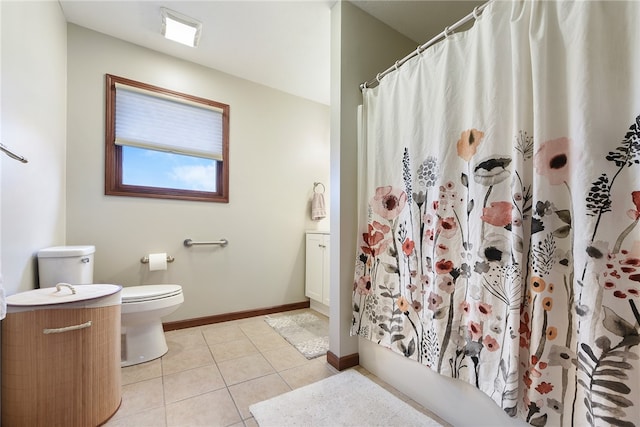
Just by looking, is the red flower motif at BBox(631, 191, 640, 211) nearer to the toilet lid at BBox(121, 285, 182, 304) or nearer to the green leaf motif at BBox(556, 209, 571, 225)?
the green leaf motif at BBox(556, 209, 571, 225)

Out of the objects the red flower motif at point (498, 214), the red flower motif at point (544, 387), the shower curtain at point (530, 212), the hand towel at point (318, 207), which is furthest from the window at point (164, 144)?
the red flower motif at point (544, 387)

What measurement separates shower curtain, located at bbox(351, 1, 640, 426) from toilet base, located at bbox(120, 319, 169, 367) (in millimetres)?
1619

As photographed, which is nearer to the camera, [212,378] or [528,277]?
[528,277]

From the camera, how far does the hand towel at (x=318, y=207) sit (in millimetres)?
2990

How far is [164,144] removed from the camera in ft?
7.50

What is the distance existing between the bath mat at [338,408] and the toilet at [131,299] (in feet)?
3.07

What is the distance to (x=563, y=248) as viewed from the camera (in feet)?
2.90

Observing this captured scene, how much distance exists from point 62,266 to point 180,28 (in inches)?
70.1

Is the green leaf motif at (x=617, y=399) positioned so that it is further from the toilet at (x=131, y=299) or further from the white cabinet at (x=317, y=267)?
the toilet at (x=131, y=299)

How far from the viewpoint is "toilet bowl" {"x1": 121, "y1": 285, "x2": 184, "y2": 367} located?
1692 millimetres

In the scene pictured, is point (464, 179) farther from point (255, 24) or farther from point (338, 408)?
point (255, 24)

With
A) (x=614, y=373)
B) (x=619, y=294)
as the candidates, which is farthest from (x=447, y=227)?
(x=614, y=373)

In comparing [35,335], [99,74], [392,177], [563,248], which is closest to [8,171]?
[35,335]

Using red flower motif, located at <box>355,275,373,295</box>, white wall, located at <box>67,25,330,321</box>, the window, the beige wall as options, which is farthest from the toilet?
red flower motif, located at <box>355,275,373,295</box>
